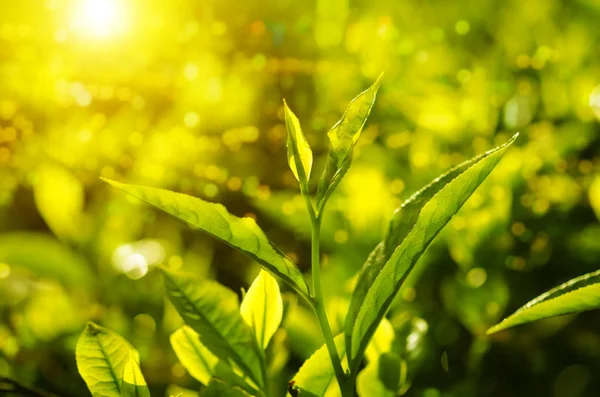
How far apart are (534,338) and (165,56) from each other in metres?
1.19

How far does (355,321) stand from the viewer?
0.64 metres

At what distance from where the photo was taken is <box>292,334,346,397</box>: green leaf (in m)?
0.68

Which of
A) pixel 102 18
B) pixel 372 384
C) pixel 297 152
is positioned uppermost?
pixel 102 18

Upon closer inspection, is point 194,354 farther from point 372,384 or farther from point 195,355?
point 372,384

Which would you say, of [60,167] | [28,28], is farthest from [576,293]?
[28,28]

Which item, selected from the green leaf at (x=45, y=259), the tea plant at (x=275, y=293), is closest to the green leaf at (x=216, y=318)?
the tea plant at (x=275, y=293)

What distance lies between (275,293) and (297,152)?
0.17 m

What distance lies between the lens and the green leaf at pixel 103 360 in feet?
2.11

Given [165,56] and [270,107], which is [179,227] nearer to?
[270,107]

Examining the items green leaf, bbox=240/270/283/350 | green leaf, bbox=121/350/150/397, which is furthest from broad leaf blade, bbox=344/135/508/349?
green leaf, bbox=121/350/150/397

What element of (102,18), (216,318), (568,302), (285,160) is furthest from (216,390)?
(102,18)

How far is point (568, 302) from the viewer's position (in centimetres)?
63

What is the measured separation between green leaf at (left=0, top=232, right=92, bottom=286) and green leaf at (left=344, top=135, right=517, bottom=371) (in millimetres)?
826

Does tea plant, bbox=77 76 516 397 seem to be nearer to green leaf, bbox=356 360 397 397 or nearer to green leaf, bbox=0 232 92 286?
green leaf, bbox=356 360 397 397
